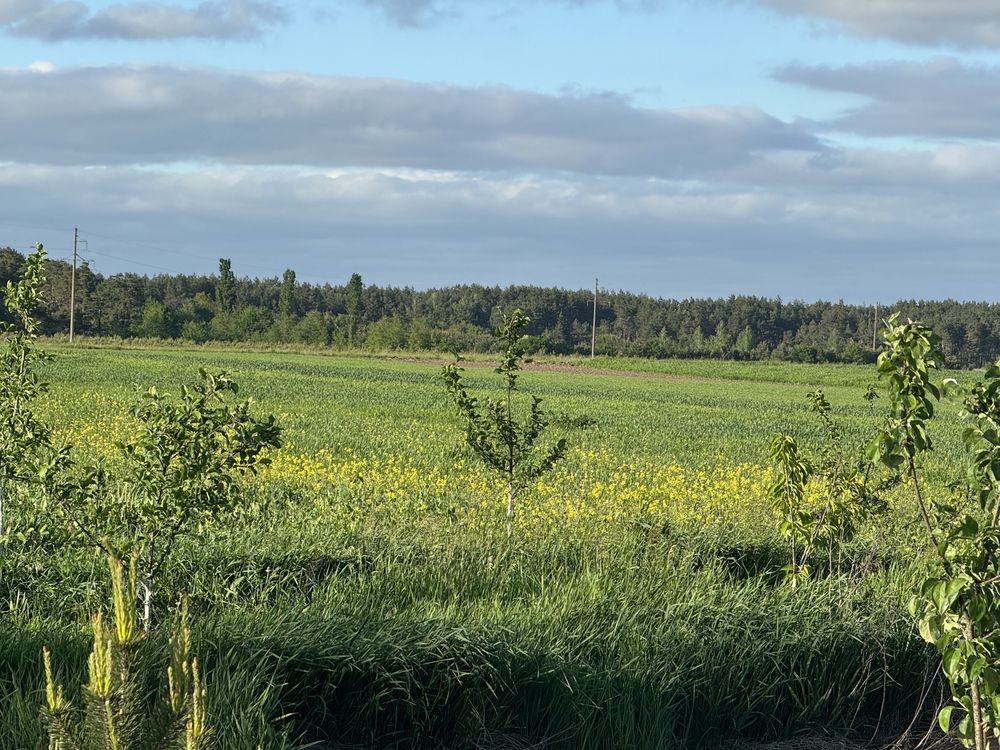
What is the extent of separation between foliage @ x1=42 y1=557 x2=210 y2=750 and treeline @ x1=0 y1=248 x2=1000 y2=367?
93346 mm

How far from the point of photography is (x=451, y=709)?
5.92 m

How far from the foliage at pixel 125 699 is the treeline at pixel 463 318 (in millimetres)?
93346

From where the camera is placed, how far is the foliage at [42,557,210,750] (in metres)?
1.98

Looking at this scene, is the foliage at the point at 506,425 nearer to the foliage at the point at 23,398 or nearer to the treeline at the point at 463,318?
the foliage at the point at 23,398

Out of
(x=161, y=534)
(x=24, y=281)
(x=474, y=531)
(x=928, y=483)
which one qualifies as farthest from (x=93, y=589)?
(x=928, y=483)

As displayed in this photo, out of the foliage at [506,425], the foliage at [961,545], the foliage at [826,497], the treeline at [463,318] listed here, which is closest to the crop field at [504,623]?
the foliage at [826,497]

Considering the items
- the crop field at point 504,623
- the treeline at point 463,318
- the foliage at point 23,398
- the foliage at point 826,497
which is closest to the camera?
the crop field at point 504,623

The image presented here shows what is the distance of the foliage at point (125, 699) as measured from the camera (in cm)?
198

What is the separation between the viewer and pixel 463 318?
14750 cm

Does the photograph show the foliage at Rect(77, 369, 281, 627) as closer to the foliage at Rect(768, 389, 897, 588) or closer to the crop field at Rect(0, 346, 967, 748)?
the crop field at Rect(0, 346, 967, 748)

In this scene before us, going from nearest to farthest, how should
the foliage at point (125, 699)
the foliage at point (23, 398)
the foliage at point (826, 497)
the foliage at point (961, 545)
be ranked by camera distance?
the foliage at point (125, 699)
the foliage at point (961, 545)
the foliage at point (23, 398)
the foliage at point (826, 497)

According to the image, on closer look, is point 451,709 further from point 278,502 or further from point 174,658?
point 278,502

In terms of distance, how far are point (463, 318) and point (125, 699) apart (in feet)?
478

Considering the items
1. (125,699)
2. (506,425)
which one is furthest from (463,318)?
(125,699)
